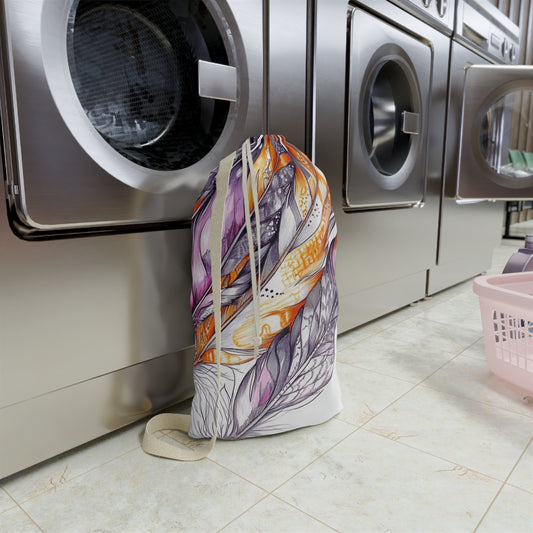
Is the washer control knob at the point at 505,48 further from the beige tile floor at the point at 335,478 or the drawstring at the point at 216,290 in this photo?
the drawstring at the point at 216,290

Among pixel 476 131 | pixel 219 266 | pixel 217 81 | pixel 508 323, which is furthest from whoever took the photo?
pixel 476 131

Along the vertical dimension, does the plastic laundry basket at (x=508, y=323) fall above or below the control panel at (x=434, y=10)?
below

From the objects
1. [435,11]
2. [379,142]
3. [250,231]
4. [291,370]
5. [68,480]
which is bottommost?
[68,480]

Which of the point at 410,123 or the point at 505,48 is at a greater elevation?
the point at 505,48

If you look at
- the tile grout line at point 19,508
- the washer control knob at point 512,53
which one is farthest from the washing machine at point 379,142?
the tile grout line at point 19,508

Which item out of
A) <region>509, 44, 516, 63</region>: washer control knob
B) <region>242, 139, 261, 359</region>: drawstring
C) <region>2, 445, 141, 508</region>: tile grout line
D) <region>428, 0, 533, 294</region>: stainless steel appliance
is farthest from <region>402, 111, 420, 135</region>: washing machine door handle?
<region>2, 445, 141, 508</region>: tile grout line

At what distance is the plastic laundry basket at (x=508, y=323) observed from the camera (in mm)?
988

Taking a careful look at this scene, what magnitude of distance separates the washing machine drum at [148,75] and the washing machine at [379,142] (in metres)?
0.36

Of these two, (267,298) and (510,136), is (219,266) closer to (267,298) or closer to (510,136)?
(267,298)

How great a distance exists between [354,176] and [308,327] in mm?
617

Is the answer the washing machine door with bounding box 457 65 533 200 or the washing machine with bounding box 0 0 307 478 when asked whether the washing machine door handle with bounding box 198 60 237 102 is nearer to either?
the washing machine with bounding box 0 0 307 478

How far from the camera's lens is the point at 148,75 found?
0.86m

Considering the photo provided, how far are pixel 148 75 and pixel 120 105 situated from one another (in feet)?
0.29

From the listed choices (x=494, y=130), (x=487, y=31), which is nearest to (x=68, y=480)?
(x=494, y=130)
